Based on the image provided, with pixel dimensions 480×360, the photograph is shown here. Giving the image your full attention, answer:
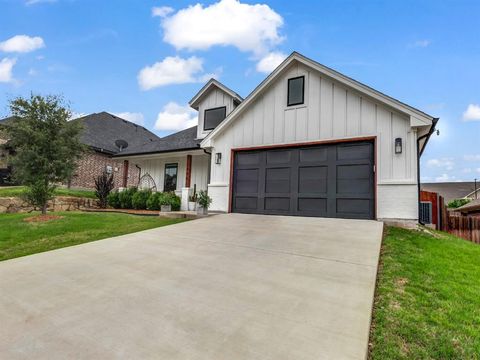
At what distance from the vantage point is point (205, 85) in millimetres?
12875

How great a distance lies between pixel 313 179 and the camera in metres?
8.66

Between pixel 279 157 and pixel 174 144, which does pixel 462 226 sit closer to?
pixel 279 157

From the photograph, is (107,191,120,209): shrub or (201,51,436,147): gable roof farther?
(107,191,120,209): shrub

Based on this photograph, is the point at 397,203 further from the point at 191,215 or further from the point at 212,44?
the point at 212,44

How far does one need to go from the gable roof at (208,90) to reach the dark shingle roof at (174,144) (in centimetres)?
160

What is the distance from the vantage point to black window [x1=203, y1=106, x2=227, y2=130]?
501 inches

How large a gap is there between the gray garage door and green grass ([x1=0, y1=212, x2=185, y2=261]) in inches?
145

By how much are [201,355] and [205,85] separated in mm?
12289

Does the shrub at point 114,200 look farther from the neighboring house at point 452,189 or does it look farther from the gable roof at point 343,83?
the neighboring house at point 452,189

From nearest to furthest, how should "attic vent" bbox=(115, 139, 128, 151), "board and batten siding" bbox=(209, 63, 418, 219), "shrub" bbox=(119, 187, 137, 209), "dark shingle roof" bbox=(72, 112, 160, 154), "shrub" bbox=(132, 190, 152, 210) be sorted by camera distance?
"board and batten siding" bbox=(209, 63, 418, 219) < "shrub" bbox=(132, 190, 152, 210) < "shrub" bbox=(119, 187, 137, 209) < "dark shingle roof" bbox=(72, 112, 160, 154) < "attic vent" bbox=(115, 139, 128, 151)

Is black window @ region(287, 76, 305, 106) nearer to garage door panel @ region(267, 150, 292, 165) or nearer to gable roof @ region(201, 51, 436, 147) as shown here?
gable roof @ region(201, 51, 436, 147)

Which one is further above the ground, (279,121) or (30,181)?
(279,121)

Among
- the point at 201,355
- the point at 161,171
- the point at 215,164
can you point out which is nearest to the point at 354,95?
the point at 215,164

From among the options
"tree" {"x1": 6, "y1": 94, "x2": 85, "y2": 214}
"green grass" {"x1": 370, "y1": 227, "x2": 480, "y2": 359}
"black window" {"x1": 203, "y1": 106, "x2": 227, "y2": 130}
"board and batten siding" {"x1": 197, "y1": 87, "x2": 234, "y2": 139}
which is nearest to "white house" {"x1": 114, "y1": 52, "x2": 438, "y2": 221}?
"black window" {"x1": 203, "y1": 106, "x2": 227, "y2": 130}
